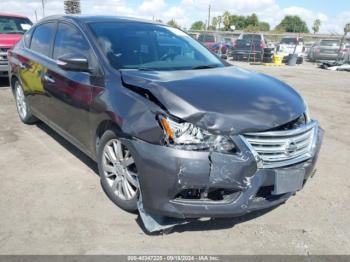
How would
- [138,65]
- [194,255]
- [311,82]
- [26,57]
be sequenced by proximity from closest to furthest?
1. [194,255]
2. [138,65]
3. [26,57]
4. [311,82]

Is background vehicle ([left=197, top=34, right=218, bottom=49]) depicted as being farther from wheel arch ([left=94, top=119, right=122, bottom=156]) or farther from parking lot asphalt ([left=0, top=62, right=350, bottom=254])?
wheel arch ([left=94, top=119, right=122, bottom=156])

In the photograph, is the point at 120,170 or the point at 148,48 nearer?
the point at 120,170

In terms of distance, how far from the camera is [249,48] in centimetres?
2077

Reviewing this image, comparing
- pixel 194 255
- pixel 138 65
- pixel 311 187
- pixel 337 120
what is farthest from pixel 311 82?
pixel 194 255

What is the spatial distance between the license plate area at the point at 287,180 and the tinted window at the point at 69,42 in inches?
81.5

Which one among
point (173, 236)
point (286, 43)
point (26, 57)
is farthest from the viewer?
point (286, 43)

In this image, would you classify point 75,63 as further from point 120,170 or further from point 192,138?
point 192,138

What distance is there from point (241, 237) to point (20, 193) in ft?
6.92

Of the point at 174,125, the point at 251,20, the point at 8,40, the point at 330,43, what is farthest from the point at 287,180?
the point at 251,20

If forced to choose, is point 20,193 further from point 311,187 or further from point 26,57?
point 311,187

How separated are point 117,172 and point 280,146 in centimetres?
139

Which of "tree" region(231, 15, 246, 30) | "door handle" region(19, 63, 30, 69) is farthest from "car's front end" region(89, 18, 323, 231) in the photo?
"tree" region(231, 15, 246, 30)

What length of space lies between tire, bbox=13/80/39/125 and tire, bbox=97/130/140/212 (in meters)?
2.53

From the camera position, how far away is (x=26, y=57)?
497 centimetres
